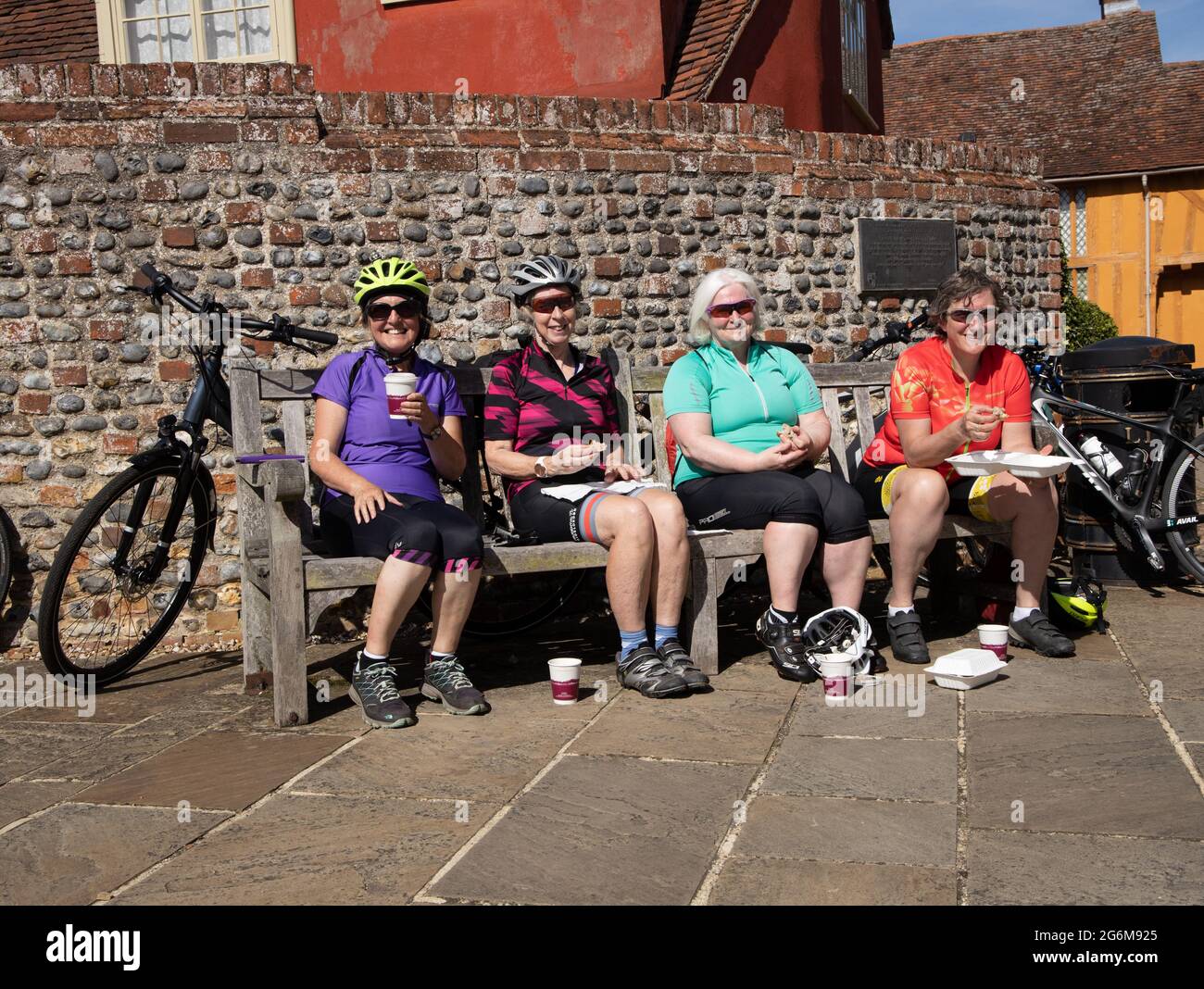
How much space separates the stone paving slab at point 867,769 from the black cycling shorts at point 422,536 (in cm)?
129

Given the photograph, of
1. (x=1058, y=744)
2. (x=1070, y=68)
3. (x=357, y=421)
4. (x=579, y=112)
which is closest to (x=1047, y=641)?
(x=1058, y=744)

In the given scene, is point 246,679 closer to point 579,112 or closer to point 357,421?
point 357,421

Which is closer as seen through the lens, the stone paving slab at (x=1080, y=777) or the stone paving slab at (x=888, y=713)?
the stone paving slab at (x=1080, y=777)

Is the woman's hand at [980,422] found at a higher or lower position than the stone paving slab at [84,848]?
higher

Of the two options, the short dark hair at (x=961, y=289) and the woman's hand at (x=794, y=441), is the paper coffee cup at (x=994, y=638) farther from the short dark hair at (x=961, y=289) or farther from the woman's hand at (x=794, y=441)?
the short dark hair at (x=961, y=289)

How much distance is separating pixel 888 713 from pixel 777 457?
112cm

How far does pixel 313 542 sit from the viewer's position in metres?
5.00

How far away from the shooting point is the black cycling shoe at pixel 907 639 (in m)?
4.85

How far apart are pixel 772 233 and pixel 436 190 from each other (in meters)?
1.94

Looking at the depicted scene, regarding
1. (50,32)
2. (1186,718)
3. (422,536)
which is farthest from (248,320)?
(50,32)

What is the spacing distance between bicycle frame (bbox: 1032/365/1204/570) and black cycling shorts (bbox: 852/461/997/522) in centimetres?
91

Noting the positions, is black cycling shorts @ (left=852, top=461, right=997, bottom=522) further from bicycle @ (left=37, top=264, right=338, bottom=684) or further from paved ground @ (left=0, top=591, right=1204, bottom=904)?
bicycle @ (left=37, top=264, right=338, bottom=684)

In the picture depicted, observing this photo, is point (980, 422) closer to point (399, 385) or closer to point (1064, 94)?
point (399, 385)

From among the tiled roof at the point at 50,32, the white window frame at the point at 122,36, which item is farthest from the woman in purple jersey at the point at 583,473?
the tiled roof at the point at 50,32
